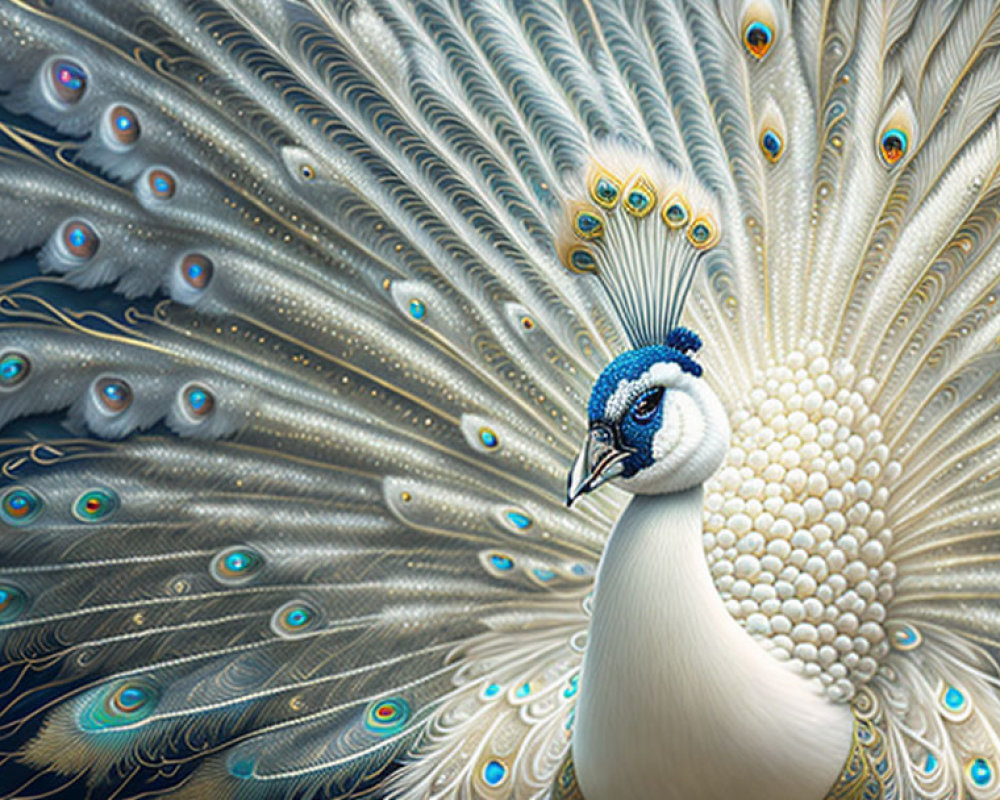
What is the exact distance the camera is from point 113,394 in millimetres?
1386

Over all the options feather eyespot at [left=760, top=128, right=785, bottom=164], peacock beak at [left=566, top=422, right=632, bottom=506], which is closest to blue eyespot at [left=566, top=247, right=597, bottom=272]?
peacock beak at [left=566, top=422, right=632, bottom=506]

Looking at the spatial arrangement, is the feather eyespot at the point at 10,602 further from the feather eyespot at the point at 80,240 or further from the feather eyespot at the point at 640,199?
the feather eyespot at the point at 640,199

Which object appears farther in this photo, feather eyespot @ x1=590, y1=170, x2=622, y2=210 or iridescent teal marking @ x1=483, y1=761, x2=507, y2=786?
iridescent teal marking @ x1=483, y1=761, x2=507, y2=786

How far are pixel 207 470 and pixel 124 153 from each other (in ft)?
1.22

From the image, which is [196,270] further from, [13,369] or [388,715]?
[388,715]

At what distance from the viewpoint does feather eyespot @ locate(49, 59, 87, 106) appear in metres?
1.32

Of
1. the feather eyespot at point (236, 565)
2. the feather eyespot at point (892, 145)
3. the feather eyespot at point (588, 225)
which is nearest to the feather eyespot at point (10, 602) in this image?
the feather eyespot at point (236, 565)

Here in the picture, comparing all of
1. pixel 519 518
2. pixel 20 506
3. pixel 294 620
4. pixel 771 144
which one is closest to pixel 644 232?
pixel 771 144

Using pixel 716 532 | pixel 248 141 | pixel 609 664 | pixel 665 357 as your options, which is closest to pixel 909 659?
pixel 716 532

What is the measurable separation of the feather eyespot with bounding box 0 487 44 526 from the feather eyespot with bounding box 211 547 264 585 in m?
0.21

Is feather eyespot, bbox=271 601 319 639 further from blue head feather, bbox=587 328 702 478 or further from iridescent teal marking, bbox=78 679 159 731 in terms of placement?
blue head feather, bbox=587 328 702 478

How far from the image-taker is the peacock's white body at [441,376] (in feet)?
4.31

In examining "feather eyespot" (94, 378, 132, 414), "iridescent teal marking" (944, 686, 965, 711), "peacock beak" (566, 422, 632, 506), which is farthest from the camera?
"feather eyespot" (94, 378, 132, 414)

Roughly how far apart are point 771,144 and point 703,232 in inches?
11.2
